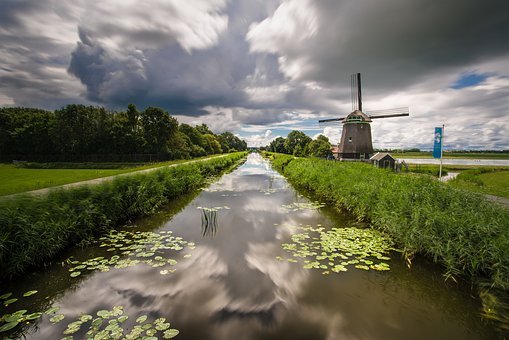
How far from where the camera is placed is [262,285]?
4508 millimetres

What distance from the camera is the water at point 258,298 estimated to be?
3357mm

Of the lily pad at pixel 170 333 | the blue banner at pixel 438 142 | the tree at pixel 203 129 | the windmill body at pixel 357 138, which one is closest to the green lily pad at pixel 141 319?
the lily pad at pixel 170 333

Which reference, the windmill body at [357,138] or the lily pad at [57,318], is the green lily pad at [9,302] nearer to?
the lily pad at [57,318]

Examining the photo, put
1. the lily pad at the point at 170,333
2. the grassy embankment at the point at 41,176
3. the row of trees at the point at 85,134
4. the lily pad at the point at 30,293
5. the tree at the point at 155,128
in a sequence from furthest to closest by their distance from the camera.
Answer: the tree at the point at 155,128
the row of trees at the point at 85,134
the grassy embankment at the point at 41,176
the lily pad at the point at 30,293
the lily pad at the point at 170,333

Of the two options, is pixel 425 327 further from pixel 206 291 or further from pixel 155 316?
pixel 155 316

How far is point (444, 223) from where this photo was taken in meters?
5.16

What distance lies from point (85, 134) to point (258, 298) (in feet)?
135

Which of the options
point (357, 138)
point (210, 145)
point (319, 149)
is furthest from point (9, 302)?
point (210, 145)

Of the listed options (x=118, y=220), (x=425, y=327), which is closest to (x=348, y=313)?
(x=425, y=327)

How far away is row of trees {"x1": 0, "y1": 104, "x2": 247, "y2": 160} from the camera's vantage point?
34.8m

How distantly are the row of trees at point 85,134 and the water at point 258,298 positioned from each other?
112ft

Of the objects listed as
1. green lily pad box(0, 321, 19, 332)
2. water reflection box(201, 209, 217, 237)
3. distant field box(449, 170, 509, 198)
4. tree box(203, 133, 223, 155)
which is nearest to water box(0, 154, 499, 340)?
green lily pad box(0, 321, 19, 332)

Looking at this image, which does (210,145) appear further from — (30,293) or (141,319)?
(141,319)

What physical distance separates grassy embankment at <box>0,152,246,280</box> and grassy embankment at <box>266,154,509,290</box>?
26.4 ft
